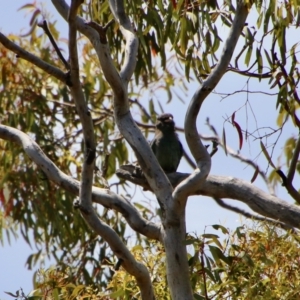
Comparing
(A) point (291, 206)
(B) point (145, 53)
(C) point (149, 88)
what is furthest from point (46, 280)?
(C) point (149, 88)

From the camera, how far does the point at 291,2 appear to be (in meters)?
4.39

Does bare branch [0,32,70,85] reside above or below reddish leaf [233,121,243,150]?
above

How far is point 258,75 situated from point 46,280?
150cm

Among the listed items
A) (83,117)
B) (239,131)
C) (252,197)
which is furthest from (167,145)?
(83,117)

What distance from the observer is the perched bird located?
265 inches

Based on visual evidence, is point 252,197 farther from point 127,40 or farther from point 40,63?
point 40,63

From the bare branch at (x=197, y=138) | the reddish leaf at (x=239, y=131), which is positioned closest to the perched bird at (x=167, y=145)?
the reddish leaf at (x=239, y=131)

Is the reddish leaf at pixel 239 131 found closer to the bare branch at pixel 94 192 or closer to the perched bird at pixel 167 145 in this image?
the bare branch at pixel 94 192

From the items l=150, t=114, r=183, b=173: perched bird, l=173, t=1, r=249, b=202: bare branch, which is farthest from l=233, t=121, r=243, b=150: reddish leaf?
l=150, t=114, r=183, b=173: perched bird

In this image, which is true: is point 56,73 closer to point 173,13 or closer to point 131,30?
point 131,30

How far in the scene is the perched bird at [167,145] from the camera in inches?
265

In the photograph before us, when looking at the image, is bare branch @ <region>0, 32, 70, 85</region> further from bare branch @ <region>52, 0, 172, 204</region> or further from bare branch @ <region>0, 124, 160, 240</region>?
bare branch @ <region>0, 124, 160, 240</region>

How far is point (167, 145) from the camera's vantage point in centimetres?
692

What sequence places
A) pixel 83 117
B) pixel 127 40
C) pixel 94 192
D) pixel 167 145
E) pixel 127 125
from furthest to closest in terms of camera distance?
pixel 167 145, pixel 127 40, pixel 94 192, pixel 127 125, pixel 83 117
